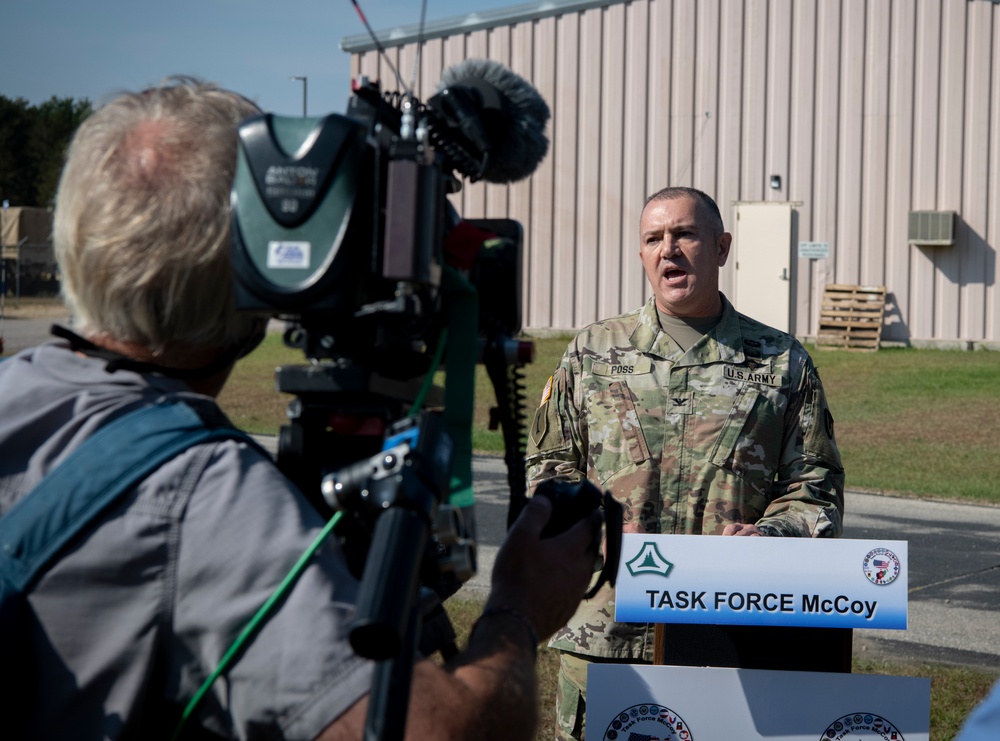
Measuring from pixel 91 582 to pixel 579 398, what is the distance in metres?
2.50

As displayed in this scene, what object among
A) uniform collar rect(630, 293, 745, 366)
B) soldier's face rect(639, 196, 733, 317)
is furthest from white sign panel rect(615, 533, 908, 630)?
soldier's face rect(639, 196, 733, 317)

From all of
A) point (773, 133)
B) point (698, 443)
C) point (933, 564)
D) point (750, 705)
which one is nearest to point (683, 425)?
A: point (698, 443)

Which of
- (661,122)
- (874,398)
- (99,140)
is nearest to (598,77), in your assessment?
(661,122)

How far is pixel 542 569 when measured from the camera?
1600 mm

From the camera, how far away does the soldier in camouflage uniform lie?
349cm

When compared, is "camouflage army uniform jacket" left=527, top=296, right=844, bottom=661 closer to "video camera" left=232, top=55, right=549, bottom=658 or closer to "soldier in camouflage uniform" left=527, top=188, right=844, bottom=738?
"soldier in camouflage uniform" left=527, top=188, right=844, bottom=738

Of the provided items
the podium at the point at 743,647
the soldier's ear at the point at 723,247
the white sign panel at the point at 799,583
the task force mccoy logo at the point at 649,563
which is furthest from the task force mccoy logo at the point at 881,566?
the soldier's ear at the point at 723,247

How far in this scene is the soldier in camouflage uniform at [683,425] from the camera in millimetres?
3492

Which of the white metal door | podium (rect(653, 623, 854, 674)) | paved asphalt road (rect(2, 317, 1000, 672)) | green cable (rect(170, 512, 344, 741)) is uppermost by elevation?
the white metal door

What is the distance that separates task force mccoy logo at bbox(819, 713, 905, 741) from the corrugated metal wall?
60.7 ft

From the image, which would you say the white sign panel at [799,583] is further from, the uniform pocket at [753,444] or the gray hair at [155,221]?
the gray hair at [155,221]

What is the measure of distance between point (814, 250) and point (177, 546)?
20.9 m

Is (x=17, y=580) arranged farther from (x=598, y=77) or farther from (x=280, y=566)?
(x=598, y=77)

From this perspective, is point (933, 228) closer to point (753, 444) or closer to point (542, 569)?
point (753, 444)
